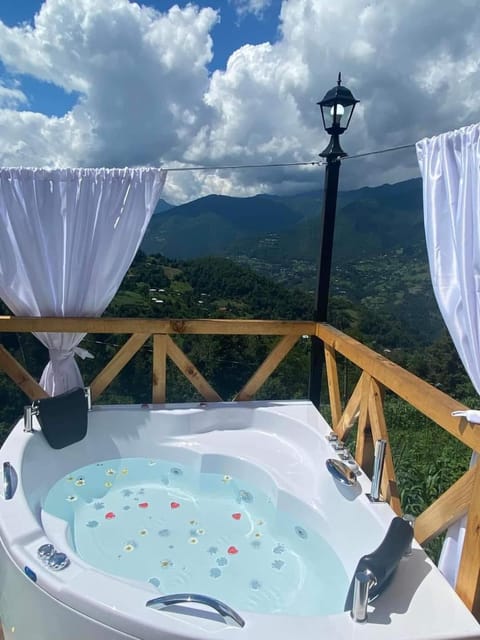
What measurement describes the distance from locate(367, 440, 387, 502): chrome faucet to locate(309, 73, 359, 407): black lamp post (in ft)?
3.81

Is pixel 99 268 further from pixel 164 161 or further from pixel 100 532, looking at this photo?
pixel 100 532

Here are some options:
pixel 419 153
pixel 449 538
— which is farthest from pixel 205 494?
pixel 419 153

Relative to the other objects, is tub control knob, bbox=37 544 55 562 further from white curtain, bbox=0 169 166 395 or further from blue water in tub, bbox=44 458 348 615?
white curtain, bbox=0 169 166 395

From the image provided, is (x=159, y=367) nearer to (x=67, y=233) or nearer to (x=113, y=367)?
(x=113, y=367)

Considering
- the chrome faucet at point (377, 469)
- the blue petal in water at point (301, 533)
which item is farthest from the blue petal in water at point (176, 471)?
the chrome faucet at point (377, 469)

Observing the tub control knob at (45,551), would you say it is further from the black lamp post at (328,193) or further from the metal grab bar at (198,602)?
the black lamp post at (328,193)

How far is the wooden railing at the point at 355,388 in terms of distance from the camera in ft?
4.39

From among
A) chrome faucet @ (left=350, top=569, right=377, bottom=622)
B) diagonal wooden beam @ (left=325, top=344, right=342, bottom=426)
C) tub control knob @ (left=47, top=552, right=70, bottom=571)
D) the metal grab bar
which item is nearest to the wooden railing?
diagonal wooden beam @ (left=325, top=344, right=342, bottom=426)

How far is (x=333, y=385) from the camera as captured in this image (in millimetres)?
2658

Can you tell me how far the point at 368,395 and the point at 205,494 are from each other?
43.2 inches

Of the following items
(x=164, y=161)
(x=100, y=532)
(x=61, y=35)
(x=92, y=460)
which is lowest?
(x=100, y=532)

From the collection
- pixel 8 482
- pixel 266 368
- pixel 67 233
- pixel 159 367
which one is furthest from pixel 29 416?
pixel 266 368

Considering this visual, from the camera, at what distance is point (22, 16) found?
2586 mm

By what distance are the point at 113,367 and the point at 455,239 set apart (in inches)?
86.2
